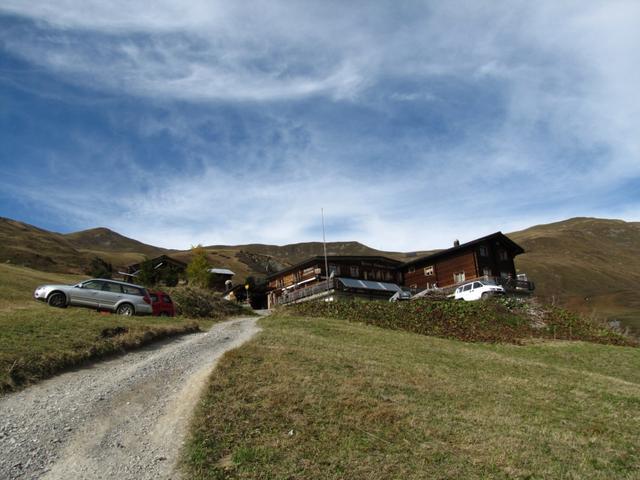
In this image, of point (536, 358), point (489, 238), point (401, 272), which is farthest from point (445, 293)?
point (536, 358)

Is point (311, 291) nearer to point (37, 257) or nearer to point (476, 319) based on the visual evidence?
point (476, 319)

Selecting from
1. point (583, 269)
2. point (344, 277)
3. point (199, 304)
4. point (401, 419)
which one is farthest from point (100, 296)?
point (583, 269)

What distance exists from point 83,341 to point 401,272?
56.7 m

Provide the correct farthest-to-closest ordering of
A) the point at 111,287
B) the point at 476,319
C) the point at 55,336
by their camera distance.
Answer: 1. the point at 476,319
2. the point at 111,287
3. the point at 55,336

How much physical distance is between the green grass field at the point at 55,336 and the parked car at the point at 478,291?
25464 mm

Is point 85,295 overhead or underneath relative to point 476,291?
overhead

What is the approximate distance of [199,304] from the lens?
109 feet

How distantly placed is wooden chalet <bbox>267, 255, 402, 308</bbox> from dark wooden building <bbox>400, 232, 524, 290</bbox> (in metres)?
4.10

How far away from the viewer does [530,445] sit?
970 cm

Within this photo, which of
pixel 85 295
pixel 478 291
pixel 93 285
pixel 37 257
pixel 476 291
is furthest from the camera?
pixel 37 257

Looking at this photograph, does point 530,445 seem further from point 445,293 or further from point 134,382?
→ point 445,293

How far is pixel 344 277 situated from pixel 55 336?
4668 cm

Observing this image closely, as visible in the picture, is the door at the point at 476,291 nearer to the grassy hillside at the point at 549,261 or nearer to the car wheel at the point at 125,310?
the car wheel at the point at 125,310

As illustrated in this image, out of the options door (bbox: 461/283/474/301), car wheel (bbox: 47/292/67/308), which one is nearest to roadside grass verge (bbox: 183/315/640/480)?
car wheel (bbox: 47/292/67/308)
